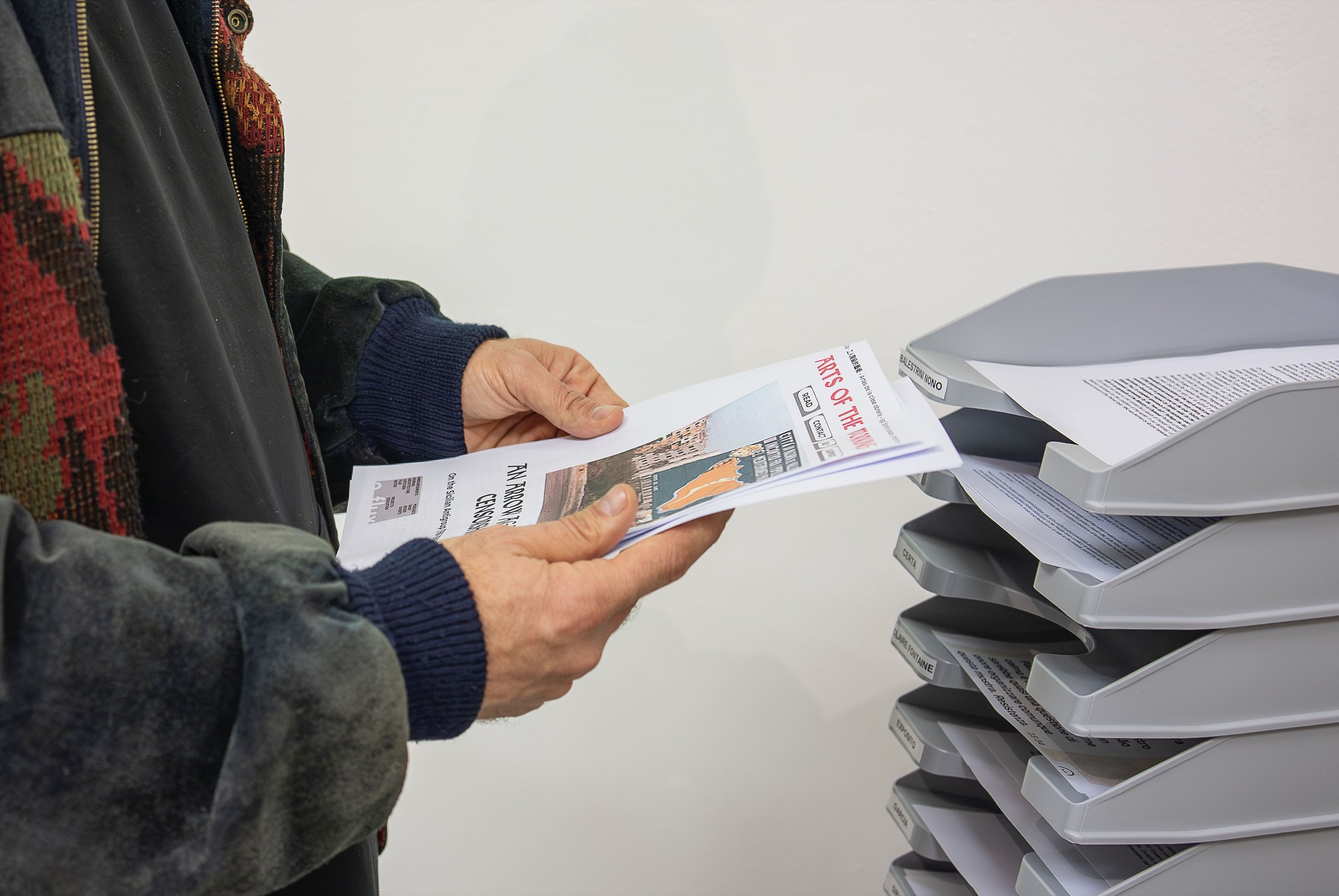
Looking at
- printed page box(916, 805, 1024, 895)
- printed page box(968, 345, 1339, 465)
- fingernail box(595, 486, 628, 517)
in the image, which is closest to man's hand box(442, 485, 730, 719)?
fingernail box(595, 486, 628, 517)

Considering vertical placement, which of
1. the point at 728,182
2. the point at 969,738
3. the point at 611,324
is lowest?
the point at 969,738

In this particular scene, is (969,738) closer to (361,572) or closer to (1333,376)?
(1333,376)

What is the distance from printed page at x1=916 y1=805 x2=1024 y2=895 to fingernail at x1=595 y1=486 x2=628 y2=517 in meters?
0.50

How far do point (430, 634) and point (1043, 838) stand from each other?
57cm

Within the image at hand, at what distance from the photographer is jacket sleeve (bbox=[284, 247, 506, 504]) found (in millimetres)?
959

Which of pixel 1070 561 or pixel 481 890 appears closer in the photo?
pixel 1070 561

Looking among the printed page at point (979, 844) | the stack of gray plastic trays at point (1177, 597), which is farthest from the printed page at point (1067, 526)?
the printed page at point (979, 844)

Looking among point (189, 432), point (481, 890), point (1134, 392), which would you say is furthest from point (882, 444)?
point (481, 890)

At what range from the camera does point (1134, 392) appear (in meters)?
0.80

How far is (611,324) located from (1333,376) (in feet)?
3.91

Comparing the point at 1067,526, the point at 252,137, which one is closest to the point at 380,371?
the point at 252,137

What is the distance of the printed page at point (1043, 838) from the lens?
0.78m

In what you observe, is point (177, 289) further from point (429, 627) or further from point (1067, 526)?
point (1067, 526)

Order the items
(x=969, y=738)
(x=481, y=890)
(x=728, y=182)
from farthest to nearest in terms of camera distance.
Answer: (x=728, y=182)
(x=481, y=890)
(x=969, y=738)
